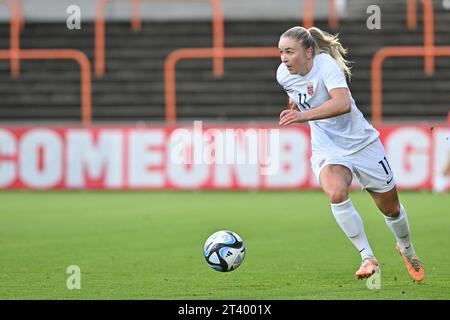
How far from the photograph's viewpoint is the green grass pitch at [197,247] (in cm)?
805

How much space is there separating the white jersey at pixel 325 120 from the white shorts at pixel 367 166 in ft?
0.17

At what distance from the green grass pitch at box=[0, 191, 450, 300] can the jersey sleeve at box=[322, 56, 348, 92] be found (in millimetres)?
1524

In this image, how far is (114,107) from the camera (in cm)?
2427

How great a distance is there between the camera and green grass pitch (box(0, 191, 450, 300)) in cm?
805

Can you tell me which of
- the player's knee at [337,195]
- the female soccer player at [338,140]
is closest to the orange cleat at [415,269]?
the female soccer player at [338,140]

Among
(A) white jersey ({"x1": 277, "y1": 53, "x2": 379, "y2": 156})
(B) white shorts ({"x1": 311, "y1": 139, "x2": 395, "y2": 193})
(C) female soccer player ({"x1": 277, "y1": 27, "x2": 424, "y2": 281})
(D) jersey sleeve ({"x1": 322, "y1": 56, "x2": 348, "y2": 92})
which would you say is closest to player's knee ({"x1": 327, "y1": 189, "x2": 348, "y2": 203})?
(C) female soccer player ({"x1": 277, "y1": 27, "x2": 424, "y2": 281})

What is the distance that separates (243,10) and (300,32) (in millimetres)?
17248

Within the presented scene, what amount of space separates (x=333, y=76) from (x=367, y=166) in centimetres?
79

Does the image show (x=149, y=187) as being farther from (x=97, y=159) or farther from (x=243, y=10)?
(x=243, y=10)

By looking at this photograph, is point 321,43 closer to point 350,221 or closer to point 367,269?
point 350,221

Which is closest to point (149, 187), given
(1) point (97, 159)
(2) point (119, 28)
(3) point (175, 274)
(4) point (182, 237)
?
(1) point (97, 159)

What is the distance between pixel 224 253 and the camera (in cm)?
868

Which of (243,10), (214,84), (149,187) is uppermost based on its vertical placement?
(243,10)

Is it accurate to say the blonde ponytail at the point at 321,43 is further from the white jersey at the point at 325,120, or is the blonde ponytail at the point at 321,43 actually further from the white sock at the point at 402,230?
the white sock at the point at 402,230
